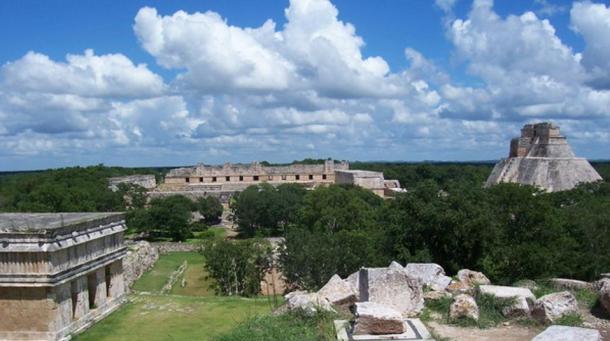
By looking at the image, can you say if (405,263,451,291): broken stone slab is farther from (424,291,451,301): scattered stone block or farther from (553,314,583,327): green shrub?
(553,314,583,327): green shrub

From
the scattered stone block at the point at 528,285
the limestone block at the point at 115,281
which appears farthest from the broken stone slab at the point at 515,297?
the limestone block at the point at 115,281

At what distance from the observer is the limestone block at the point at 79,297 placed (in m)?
11.5

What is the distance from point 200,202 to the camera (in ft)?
147

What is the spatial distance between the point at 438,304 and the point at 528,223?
27.0 ft

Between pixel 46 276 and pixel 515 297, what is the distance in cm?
832

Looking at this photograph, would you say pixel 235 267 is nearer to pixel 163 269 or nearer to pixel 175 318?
pixel 163 269

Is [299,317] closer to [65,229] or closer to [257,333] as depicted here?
[257,333]

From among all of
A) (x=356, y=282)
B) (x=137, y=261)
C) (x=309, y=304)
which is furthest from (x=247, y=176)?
(x=309, y=304)

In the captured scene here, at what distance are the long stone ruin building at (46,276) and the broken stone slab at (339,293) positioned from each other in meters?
5.09

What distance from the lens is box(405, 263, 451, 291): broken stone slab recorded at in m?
10.3

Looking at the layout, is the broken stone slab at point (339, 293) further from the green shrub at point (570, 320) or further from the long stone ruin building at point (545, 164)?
the long stone ruin building at point (545, 164)

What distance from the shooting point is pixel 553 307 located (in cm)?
843

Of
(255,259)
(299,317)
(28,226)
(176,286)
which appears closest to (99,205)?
(176,286)

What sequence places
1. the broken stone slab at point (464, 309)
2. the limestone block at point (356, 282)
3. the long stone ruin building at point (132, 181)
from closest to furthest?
the broken stone slab at point (464, 309), the limestone block at point (356, 282), the long stone ruin building at point (132, 181)
